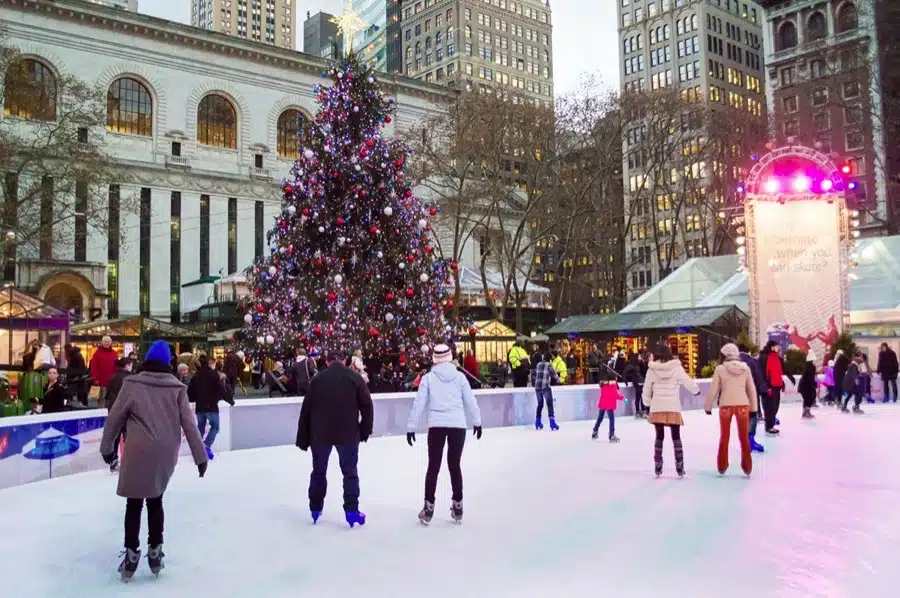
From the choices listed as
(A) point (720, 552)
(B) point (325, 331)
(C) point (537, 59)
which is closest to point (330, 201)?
(B) point (325, 331)

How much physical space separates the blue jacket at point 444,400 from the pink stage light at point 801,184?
1959 cm

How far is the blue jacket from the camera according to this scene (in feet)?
21.5

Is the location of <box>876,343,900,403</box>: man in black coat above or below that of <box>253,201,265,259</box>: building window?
below

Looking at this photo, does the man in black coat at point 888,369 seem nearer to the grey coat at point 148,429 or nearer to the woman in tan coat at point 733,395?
the woman in tan coat at point 733,395

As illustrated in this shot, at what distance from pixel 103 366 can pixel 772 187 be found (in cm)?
1831

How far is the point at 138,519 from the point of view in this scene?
197 inches

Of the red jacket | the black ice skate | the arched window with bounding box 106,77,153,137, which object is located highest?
the arched window with bounding box 106,77,153,137

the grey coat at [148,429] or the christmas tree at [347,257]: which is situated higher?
the christmas tree at [347,257]

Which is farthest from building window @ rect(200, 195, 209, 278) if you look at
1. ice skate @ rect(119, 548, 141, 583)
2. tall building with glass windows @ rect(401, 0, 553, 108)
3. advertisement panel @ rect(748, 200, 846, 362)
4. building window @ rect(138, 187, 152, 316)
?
tall building with glass windows @ rect(401, 0, 553, 108)

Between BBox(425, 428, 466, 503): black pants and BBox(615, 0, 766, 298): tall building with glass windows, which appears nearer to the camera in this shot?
BBox(425, 428, 466, 503): black pants

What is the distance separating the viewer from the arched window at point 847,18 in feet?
210

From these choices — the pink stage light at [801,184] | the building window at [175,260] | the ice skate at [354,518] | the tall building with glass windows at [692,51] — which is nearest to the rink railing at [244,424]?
the ice skate at [354,518]

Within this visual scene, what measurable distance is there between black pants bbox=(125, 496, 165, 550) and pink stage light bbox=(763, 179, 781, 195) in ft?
71.3

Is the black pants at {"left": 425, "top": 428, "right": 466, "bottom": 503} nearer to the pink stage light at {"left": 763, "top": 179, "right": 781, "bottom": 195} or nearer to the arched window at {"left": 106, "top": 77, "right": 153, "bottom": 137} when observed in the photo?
the pink stage light at {"left": 763, "top": 179, "right": 781, "bottom": 195}
